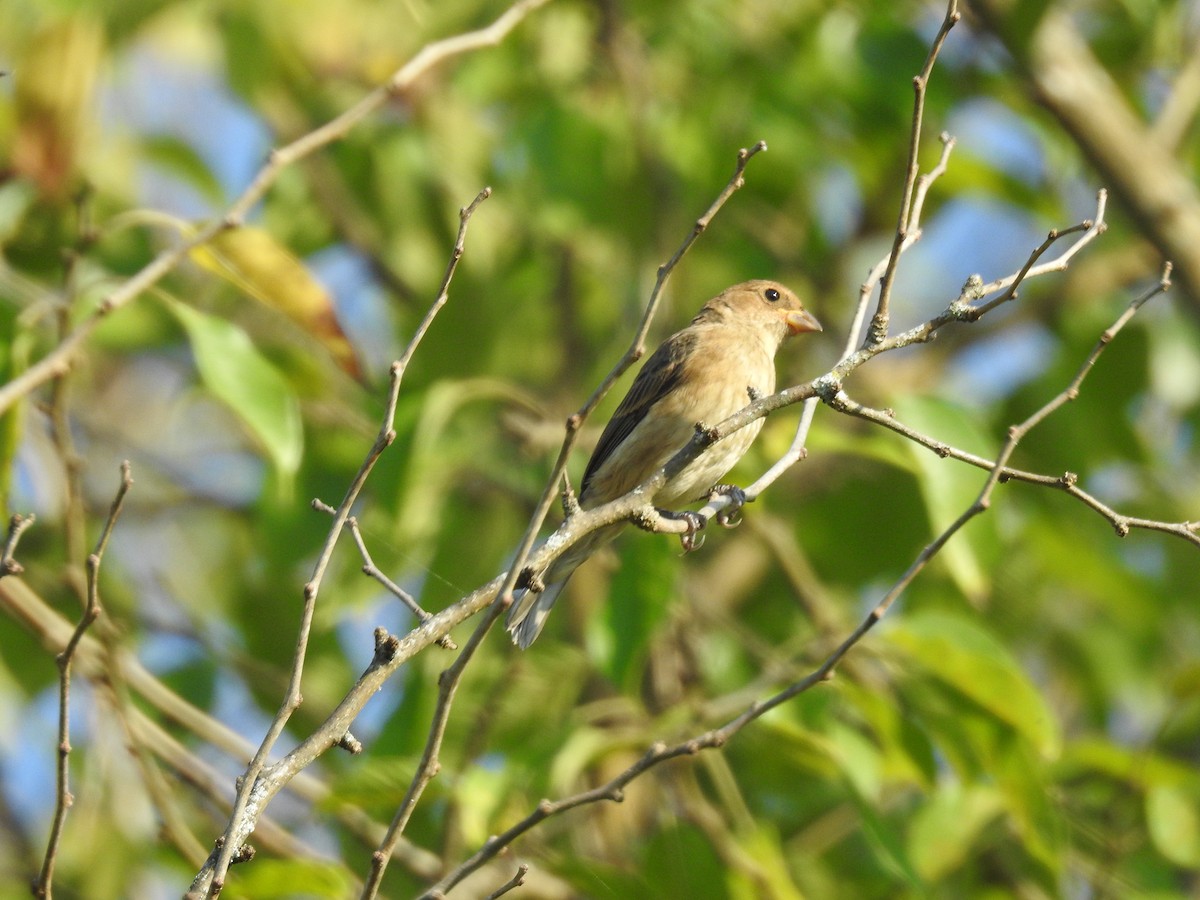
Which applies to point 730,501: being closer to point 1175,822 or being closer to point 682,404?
point 682,404

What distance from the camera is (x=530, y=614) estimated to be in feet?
17.0

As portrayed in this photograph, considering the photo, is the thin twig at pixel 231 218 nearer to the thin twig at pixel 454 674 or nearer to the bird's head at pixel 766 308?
the thin twig at pixel 454 674

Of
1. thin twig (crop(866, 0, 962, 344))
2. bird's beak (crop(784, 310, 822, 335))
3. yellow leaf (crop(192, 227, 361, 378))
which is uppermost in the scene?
bird's beak (crop(784, 310, 822, 335))

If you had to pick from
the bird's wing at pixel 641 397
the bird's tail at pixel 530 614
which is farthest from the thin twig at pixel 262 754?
the bird's wing at pixel 641 397

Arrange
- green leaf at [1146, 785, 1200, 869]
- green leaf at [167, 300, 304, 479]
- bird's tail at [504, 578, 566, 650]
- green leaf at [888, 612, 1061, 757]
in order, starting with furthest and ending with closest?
green leaf at [1146, 785, 1200, 869], bird's tail at [504, 578, 566, 650], green leaf at [888, 612, 1061, 757], green leaf at [167, 300, 304, 479]

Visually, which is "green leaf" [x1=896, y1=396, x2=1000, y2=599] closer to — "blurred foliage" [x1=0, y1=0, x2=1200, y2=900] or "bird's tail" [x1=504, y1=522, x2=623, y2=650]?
"blurred foliage" [x1=0, y1=0, x2=1200, y2=900]

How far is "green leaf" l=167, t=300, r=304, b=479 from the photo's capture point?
4.35 meters

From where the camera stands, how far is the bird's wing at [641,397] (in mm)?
5855

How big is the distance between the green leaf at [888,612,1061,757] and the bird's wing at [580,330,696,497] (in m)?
1.47

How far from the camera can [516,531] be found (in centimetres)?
671

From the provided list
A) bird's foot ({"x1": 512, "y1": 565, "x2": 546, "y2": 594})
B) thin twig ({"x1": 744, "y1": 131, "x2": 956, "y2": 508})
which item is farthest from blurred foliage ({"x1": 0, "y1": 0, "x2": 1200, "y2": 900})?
bird's foot ({"x1": 512, "y1": 565, "x2": 546, "y2": 594})

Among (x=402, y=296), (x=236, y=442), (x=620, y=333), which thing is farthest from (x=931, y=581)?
(x=236, y=442)

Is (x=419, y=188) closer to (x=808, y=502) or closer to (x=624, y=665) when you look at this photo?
(x=808, y=502)

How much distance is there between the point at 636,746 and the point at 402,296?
10.4 feet
